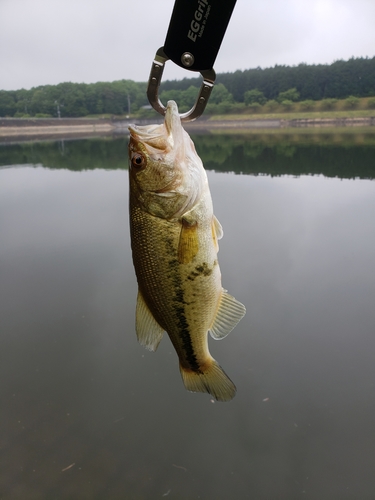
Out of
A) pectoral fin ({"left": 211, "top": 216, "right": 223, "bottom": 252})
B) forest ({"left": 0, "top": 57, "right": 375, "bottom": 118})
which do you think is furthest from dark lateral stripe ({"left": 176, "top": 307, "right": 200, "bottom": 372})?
forest ({"left": 0, "top": 57, "right": 375, "bottom": 118})

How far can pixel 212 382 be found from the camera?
1953mm

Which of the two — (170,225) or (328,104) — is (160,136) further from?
(328,104)

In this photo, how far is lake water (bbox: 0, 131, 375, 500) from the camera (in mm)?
3746

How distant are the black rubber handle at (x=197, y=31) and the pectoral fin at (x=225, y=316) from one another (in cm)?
121

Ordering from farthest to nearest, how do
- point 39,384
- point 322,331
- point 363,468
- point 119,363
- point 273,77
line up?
point 273,77 < point 322,331 < point 119,363 < point 39,384 < point 363,468

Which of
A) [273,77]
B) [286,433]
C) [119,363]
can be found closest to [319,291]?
[286,433]

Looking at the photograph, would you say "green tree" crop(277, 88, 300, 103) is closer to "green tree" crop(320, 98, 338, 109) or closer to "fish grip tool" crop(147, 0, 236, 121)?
"green tree" crop(320, 98, 338, 109)

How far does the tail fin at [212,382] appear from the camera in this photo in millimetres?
1920

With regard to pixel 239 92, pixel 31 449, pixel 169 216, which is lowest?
pixel 31 449

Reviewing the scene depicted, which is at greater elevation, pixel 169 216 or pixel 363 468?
pixel 169 216

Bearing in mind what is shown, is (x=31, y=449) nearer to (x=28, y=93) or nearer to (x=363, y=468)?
(x=363, y=468)

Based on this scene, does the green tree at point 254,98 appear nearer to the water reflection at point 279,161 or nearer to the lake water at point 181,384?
the water reflection at point 279,161

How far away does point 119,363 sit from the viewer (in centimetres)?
535

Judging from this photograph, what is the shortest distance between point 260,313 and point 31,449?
405 centimetres
